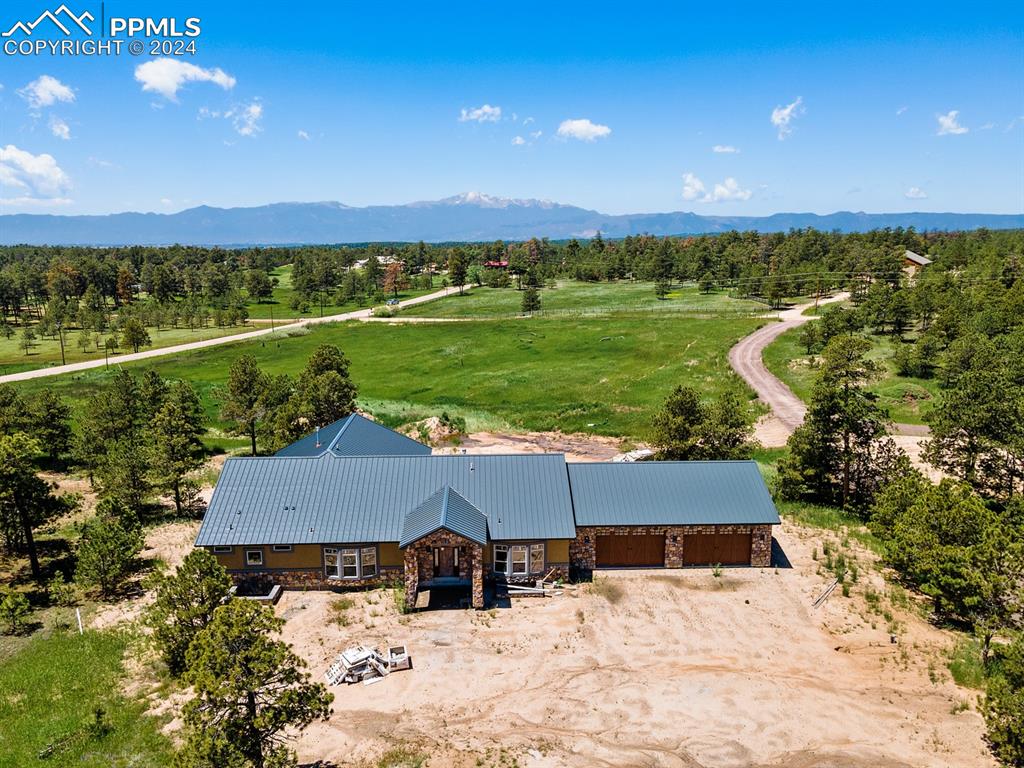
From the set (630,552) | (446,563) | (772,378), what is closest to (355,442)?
(446,563)

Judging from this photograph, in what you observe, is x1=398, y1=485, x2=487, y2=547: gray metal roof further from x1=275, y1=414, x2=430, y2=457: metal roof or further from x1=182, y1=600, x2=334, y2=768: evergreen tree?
x1=182, y1=600, x2=334, y2=768: evergreen tree

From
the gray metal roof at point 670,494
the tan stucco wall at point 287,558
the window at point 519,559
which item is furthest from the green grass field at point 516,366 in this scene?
the tan stucco wall at point 287,558

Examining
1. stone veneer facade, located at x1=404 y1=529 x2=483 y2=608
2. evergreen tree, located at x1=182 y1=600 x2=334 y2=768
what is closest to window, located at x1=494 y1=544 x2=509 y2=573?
stone veneer facade, located at x1=404 y1=529 x2=483 y2=608

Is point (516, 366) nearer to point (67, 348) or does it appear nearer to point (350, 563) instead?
point (350, 563)

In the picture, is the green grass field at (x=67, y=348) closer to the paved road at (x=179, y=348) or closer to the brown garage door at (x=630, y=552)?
the paved road at (x=179, y=348)

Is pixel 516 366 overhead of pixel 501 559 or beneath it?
overhead

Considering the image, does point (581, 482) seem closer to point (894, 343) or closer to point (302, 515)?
point (302, 515)
